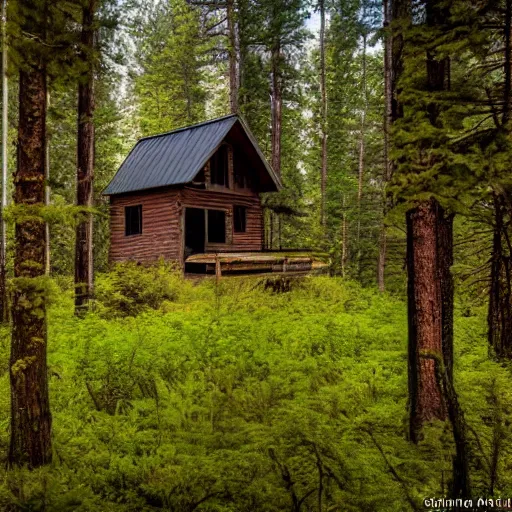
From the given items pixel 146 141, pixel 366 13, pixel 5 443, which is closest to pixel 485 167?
pixel 5 443

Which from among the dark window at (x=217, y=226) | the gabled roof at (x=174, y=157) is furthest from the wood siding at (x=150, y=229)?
the dark window at (x=217, y=226)

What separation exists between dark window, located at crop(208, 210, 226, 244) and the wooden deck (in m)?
3.97

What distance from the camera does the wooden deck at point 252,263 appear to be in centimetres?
1656

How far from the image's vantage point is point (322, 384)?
761 centimetres

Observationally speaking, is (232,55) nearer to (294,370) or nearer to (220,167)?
(220,167)

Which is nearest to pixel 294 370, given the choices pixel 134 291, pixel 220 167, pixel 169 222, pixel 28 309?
→ pixel 28 309

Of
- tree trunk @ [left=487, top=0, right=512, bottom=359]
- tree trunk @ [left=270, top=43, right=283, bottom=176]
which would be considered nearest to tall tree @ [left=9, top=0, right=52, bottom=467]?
tree trunk @ [left=487, top=0, right=512, bottom=359]

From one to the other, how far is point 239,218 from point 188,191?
13.0 ft

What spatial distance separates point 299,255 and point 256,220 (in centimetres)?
556

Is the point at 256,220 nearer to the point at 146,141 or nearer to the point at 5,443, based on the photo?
the point at 146,141

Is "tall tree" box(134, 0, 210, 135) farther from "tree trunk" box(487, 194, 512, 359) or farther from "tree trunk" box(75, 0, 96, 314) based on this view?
"tree trunk" box(487, 194, 512, 359)

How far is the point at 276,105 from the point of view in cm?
2903

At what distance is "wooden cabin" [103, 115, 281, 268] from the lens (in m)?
20.1

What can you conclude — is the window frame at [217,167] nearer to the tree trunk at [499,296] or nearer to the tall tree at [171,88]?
the tall tree at [171,88]
